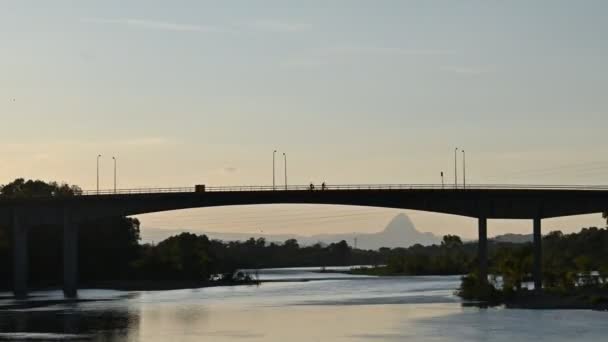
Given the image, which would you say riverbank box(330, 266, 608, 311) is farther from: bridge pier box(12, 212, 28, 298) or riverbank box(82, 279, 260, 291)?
riverbank box(82, 279, 260, 291)

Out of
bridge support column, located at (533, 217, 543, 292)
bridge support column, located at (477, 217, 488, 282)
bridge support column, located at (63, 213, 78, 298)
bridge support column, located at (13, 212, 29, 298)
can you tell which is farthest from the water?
bridge support column, located at (533, 217, 543, 292)

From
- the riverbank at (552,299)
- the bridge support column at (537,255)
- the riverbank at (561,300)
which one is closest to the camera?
the riverbank at (561,300)

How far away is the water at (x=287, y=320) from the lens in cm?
9225

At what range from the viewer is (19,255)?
159 m

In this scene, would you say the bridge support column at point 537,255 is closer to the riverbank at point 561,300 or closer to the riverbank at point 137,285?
the riverbank at point 561,300

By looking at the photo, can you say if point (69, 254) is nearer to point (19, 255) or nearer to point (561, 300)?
point (19, 255)

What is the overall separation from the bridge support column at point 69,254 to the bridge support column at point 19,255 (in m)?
5.11

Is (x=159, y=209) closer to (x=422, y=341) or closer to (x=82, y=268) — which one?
(x=82, y=268)

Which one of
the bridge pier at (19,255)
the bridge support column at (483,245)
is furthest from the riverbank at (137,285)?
the bridge support column at (483,245)

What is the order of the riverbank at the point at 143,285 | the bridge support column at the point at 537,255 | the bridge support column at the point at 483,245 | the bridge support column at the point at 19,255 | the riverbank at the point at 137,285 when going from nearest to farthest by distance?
the bridge support column at the point at 537,255, the bridge support column at the point at 483,245, the bridge support column at the point at 19,255, the riverbank at the point at 137,285, the riverbank at the point at 143,285

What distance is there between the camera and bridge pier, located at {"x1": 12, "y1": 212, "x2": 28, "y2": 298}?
15875 cm

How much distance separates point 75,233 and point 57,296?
9614mm

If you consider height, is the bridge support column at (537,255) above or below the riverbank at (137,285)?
above

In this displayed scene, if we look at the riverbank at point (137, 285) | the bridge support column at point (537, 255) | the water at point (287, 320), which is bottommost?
the water at point (287, 320)
